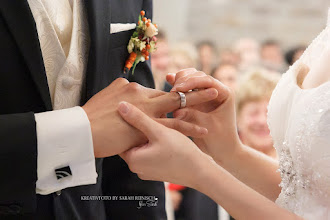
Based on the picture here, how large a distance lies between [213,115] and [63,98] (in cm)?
48

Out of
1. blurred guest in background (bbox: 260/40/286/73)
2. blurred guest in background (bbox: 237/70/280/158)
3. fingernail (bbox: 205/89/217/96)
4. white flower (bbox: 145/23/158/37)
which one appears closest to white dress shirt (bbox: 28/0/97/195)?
white flower (bbox: 145/23/158/37)

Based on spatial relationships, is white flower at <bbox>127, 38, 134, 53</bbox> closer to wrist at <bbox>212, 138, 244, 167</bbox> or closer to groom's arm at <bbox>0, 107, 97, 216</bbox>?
groom's arm at <bbox>0, 107, 97, 216</bbox>

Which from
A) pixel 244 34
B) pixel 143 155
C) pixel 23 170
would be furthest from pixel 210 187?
pixel 244 34

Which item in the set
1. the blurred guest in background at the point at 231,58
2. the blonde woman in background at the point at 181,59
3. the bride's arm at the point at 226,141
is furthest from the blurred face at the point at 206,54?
the bride's arm at the point at 226,141

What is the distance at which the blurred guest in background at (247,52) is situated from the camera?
673 centimetres

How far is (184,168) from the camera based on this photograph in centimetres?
117

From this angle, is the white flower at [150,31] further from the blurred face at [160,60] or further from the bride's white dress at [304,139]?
the blurred face at [160,60]

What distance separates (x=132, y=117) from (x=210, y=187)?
265 millimetres

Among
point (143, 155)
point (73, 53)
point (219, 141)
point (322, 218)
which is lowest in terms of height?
point (322, 218)

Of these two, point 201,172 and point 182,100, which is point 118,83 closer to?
point 182,100

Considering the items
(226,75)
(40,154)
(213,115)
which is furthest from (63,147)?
(226,75)

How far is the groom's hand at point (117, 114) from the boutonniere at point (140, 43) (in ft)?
0.60

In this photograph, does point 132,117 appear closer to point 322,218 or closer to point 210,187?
point 210,187

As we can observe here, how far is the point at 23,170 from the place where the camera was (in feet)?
3.29
